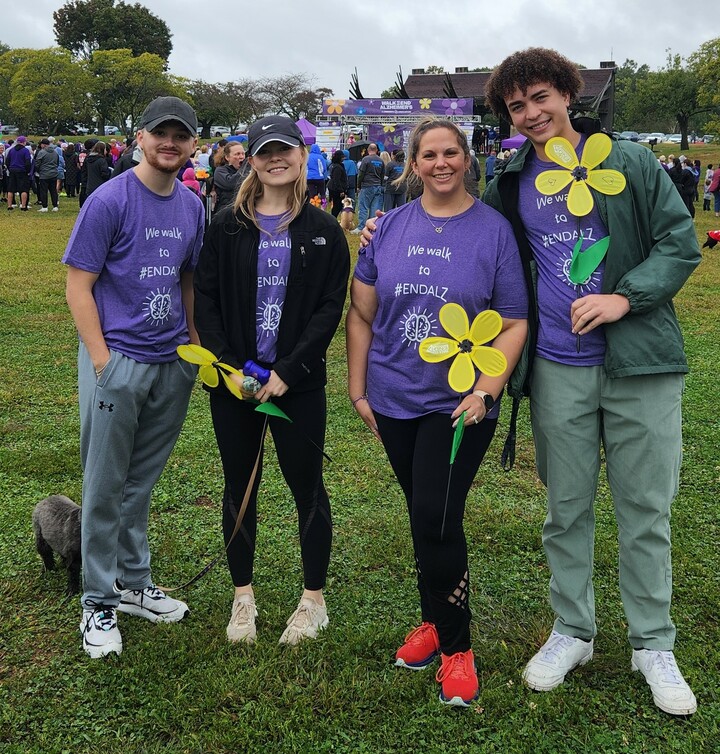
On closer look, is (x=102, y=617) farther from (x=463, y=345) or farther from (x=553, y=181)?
(x=553, y=181)

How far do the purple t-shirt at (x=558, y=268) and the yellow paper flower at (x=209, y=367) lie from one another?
92 cm

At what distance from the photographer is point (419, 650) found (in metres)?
2.44

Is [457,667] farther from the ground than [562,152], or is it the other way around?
[562,152]

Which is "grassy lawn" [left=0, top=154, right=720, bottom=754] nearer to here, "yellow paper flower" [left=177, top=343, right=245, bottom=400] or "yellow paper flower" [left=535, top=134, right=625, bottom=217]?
"yellow paper flower" [left=177, top=343, right=245, bottom=400]

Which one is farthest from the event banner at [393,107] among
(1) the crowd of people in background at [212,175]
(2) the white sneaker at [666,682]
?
(2) the white sneaker at [666,682]

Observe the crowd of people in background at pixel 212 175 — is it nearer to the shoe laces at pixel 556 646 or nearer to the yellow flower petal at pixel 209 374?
the yellow flower petal at pixel 209 374

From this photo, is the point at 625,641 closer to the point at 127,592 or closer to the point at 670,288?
the point at 670,288

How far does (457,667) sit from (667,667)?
24.5 inches

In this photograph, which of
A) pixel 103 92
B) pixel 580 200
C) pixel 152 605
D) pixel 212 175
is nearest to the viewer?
pixel 580 200

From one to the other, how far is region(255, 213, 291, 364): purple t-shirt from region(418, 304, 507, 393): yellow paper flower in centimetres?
49

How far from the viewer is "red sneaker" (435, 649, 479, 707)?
2260 mm

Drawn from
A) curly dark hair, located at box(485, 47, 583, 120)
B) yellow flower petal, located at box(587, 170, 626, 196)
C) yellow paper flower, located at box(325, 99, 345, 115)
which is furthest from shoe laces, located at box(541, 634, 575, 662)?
yellow paper flower, located at box(325, 99, 345, 115)

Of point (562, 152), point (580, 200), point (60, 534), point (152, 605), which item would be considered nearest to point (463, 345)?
point (580, 200)

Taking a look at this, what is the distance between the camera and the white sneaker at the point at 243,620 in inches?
101
